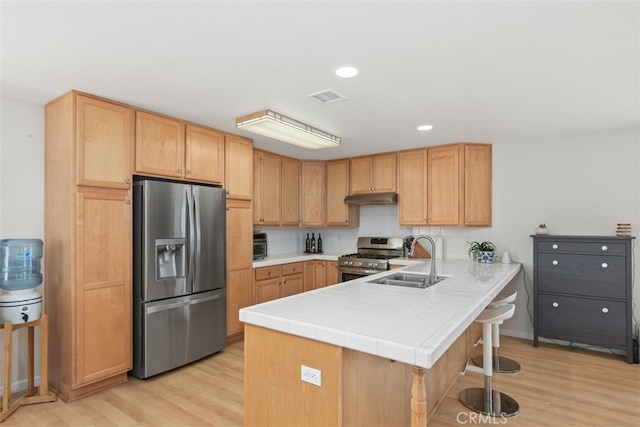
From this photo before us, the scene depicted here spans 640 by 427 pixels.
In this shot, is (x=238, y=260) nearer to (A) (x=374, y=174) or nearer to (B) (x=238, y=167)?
(B) (x=238, y=167)

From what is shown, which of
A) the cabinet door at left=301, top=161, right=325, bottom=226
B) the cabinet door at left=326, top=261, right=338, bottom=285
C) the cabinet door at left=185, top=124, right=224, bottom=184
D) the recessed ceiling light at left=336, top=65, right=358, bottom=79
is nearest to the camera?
the recessed ceiling light at left=336, top=65, right=358, bottom=79

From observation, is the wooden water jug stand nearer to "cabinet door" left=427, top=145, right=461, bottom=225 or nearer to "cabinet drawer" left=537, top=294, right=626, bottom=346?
"cabinet door" left=427, top=145, right=461, bottom=225

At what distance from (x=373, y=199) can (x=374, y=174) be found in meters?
0.36

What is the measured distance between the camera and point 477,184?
4207mm

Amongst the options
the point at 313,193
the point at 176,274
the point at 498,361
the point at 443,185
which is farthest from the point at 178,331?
the point at 443,185

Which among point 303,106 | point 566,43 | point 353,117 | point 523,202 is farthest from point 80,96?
point 523,202

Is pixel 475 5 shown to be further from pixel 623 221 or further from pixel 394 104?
pixel 623 221

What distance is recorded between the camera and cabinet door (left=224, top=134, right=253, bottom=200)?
375cm

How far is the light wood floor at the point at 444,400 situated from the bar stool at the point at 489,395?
7 cm

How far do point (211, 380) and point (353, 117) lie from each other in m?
2.60

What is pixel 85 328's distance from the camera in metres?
2.63

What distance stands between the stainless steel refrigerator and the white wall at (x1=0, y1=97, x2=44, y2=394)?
75 cm

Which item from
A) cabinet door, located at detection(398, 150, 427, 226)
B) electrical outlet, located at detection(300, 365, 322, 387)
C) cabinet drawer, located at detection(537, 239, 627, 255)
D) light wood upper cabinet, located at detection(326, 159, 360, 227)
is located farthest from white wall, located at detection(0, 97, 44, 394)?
cabinet drawer, located at detection(537, 239, 627, 255)

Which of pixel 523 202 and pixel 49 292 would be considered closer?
pixel 49 292
